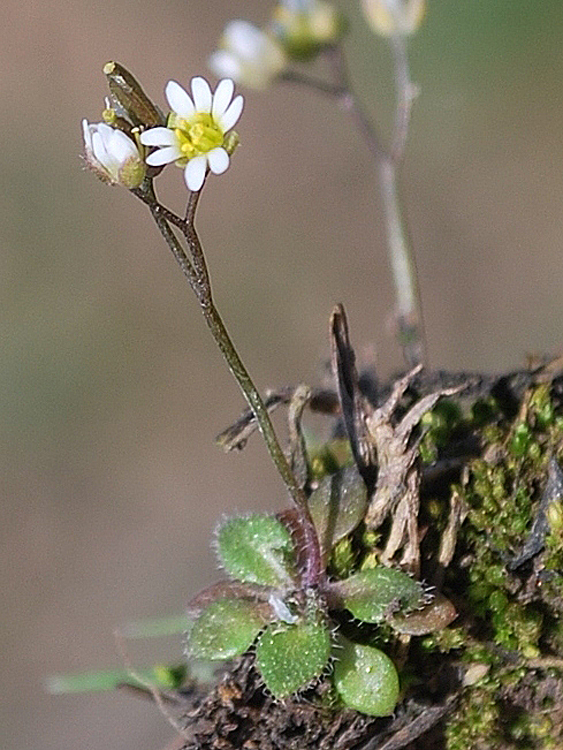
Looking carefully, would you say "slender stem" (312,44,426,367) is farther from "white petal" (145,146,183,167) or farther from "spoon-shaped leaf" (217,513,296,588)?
"white petal" (145,146,183,167)

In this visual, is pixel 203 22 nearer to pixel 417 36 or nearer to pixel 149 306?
pixel 417 36

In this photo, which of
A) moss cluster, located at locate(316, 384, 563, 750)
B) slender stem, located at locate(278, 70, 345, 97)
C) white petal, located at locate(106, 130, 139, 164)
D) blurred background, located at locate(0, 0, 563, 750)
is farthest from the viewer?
blurred background, located at locate(0, 0, 563, 750)

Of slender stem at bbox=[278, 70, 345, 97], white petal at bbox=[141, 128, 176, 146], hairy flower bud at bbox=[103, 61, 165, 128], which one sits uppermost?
slender stem at bbox=[278, 70, 345, 97]

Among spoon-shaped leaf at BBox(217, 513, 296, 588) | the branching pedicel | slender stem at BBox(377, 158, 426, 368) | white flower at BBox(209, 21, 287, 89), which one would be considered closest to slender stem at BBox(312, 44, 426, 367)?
slender stem at BBox(377, 158, 426, 368)

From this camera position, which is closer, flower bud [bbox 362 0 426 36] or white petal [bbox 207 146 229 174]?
white petal [bbox 207 146 229 174]

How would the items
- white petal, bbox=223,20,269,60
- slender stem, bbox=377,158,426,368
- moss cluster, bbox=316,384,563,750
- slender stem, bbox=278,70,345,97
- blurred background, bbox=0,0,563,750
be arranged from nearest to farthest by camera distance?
moss cluster, bbox=316,384,563,750, slender stem, bbox=377,158,426,368, slender stem, bbox=278,70,345,97, white petal, bbox=223,20,269,60, blurred background, bbox=0,0,563,750

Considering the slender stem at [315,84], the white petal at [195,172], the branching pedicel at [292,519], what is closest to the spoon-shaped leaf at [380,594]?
the branching pedicel at [292,519]

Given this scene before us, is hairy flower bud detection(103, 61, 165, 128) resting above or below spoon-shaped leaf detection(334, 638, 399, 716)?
above

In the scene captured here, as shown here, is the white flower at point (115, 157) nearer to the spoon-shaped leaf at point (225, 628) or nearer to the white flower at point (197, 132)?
the white flower at point (197, 132)
